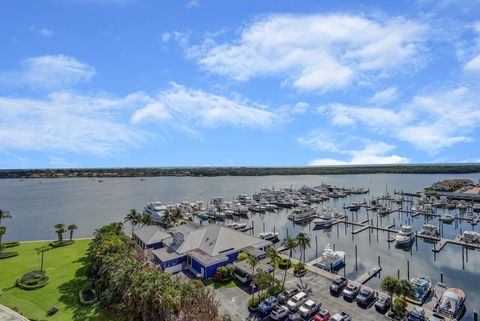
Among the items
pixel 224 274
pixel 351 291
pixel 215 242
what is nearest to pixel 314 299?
pixel 351 291

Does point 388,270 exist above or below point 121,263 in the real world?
below

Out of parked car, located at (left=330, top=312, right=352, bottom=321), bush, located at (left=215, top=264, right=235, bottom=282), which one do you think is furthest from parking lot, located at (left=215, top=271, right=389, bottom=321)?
bush, located at (left=215, top=264, right=235, bottom=282)

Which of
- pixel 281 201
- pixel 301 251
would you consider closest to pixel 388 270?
pixel 301 251

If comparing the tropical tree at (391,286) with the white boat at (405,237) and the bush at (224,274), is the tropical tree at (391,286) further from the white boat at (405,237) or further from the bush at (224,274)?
the white boat at (405,237)

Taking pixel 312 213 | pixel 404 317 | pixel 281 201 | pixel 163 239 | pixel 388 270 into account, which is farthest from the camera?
pixel 281 201

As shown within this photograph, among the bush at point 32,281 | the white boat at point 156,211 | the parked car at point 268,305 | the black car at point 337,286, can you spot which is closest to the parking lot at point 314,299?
the parked car at point 268,305

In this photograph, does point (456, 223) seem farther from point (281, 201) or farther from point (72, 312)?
point (72, 312)
